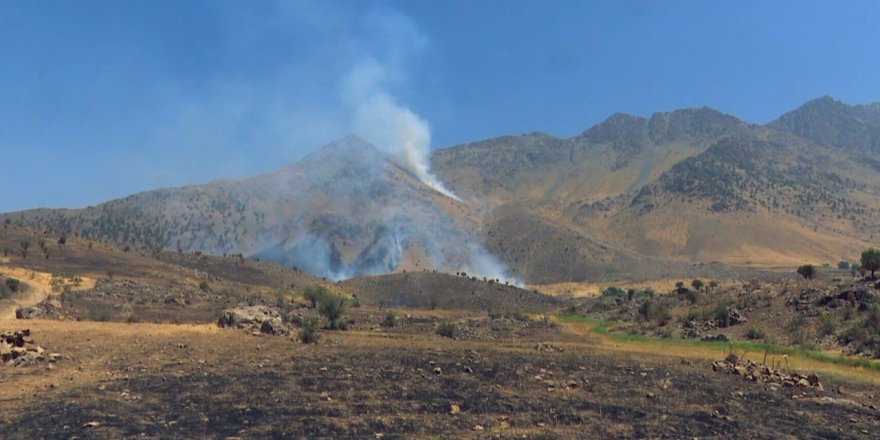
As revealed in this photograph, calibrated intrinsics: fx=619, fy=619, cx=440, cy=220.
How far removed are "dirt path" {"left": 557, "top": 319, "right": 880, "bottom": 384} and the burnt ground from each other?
11.1 ft

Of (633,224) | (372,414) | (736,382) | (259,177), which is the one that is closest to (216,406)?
(372,414)

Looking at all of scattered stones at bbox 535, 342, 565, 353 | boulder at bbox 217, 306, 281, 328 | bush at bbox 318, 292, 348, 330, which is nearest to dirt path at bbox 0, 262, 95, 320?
boulder at bbox 217, 306, 281, 328

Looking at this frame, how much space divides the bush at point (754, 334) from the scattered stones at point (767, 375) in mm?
13385

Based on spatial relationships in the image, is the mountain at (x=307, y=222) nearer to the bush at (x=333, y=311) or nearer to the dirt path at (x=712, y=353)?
the bush at (x=333, y=311)

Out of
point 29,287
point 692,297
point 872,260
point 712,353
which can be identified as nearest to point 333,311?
point 29,287

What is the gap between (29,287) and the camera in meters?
42.2

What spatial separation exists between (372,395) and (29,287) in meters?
36.0

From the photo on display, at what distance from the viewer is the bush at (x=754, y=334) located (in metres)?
38.0

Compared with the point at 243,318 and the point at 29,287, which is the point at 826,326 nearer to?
the point at 243,318

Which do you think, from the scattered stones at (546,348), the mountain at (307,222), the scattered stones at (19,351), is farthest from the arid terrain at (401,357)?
the mountain at (307,222)

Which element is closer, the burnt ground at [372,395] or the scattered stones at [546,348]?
the burnt ground at [372,395]

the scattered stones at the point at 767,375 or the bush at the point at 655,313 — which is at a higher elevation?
the bush at the point at 655,313

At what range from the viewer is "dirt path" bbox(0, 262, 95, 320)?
33588 mm

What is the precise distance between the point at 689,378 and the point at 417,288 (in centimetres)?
6454
